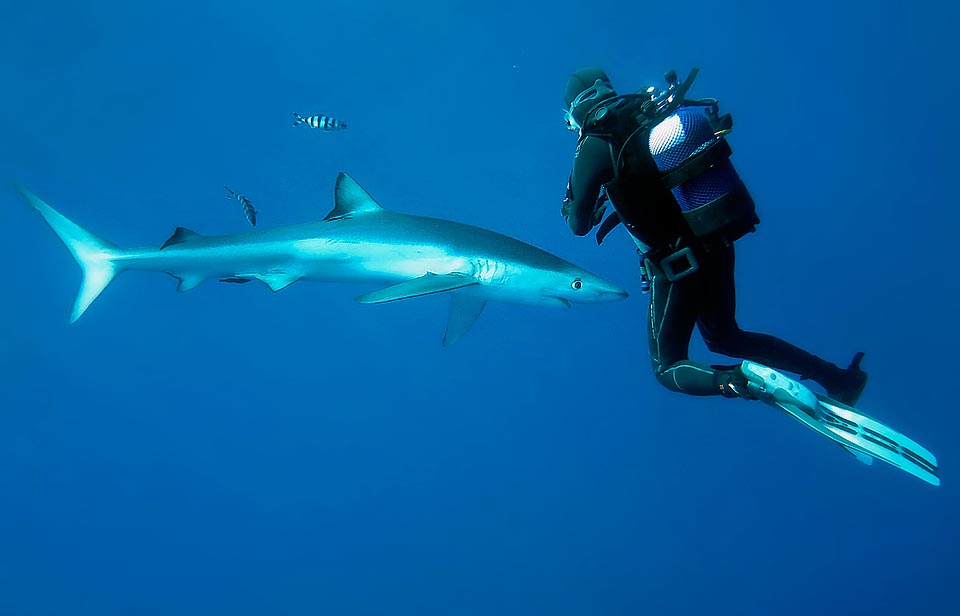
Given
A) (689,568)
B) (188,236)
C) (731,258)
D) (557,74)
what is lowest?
(689,568)

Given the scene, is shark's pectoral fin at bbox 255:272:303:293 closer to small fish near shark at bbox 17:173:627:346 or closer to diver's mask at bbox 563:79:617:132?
small fish near shark at bbox 17:173:627:346

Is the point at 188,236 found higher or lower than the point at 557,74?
lower

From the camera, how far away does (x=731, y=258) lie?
4.77 metres

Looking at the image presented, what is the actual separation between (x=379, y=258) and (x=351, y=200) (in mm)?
790

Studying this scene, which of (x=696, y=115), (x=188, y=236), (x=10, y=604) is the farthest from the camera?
(x=10, y=604)

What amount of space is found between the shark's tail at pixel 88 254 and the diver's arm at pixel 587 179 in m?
5.50

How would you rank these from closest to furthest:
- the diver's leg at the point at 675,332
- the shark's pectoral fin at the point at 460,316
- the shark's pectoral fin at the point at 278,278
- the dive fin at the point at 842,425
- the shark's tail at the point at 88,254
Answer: the dive fin at the point at 842,425 → the diver's leg at the point at 675,332 → the shark's pectoral fin at the point at 278,278 → the shark's tail at the point at 88,254 → the shark's pectoral fin at the point at 460,316

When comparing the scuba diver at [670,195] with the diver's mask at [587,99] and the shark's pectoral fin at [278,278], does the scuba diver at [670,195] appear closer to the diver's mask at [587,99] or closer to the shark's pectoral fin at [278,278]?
the diver's mask at [587,99]

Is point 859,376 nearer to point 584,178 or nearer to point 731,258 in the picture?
point 731,258

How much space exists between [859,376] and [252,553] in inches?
471

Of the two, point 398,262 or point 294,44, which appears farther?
point 294,44

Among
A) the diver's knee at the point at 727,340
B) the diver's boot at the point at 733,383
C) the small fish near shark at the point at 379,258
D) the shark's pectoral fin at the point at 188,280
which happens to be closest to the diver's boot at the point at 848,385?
the diver's knee at the point at 727,340

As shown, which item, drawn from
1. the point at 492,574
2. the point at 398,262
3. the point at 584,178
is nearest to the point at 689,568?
the point at 492,574

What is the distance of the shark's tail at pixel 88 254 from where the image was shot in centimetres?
677
